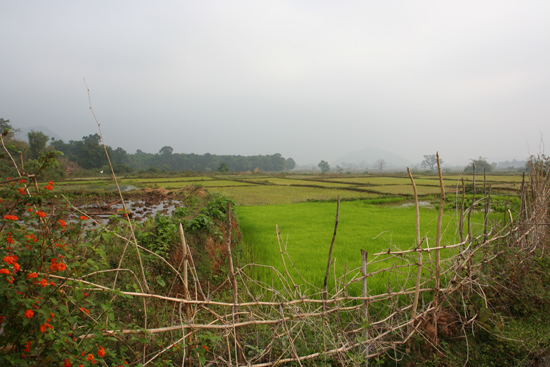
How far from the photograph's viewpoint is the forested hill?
40.3m

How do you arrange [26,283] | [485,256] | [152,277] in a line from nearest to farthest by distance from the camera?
1. [26,283]
2. [485,256]
3. [152,277]

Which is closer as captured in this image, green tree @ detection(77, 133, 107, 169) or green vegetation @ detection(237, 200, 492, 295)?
green vegetation @ detection(237, 200, 492, 295)

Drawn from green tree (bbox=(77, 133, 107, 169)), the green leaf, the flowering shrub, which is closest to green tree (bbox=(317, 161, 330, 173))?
green tree (bbox=(77, 133, 107, 169))

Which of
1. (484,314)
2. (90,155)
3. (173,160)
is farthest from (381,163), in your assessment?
(484,314)

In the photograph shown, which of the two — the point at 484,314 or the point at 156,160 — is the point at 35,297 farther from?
the point at 156,160

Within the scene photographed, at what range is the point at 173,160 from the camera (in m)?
76.0

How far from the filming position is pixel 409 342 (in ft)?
9.11

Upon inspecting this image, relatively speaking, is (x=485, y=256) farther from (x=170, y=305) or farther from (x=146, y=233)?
(x=146, y=233)


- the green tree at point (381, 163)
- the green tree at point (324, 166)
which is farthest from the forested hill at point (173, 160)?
the green tree at point (381, 163)

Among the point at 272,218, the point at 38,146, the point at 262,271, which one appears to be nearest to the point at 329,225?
the point at 272,218

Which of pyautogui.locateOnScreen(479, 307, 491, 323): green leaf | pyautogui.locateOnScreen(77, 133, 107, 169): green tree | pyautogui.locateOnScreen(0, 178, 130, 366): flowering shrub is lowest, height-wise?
pyautogui.locateOnScreen(479, 307, 491, 323): green leaf

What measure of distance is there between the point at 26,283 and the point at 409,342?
2.94 metres

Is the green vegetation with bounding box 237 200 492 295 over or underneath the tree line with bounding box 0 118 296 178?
underneath

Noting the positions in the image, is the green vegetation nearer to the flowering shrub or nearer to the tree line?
the flowering shrub
